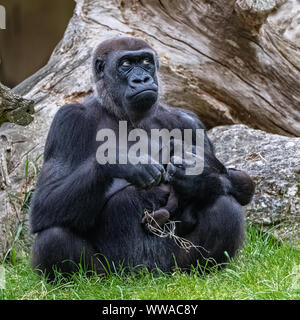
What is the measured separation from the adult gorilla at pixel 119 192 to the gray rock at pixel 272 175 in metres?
0.75

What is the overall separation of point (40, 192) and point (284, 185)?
6.50 feet

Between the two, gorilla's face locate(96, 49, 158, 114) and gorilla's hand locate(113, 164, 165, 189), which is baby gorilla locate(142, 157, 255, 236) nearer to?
gorilla's hand locate(113, 164, 165, 189)

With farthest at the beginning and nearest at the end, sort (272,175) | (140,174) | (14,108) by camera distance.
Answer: (272,175) → (140,174) → (14,108)

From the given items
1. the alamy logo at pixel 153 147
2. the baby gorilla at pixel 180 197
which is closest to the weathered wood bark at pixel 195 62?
the alamy logo at pixel 153 147

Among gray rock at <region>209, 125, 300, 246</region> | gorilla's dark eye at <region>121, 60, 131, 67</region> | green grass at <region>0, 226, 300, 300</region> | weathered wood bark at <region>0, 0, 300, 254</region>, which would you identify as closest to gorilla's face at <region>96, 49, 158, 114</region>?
gorilla's dark eye at <region>121, 60, 131, 67</region>

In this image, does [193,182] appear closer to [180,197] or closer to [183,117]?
[180,197]

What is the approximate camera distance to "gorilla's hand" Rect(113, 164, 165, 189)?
3.59 metres

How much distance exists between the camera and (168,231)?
13.0 feet

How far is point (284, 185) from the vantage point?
4.83 m

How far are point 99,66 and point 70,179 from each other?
864 millimetres

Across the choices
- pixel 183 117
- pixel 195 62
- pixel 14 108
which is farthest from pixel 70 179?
pixel 195 62

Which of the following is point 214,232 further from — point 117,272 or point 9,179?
point 9,179

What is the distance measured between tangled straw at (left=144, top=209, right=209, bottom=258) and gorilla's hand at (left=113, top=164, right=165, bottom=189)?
341mm
